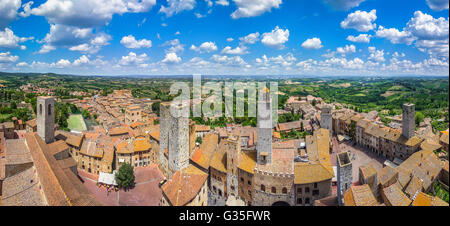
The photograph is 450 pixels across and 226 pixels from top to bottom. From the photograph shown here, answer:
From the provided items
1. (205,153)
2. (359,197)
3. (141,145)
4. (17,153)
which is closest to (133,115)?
(141,145)

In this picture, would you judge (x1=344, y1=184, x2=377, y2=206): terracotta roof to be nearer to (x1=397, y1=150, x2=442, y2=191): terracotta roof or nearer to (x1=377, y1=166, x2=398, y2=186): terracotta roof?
(x1=377, y1=166, x2=398, y2=186): terracotta roof

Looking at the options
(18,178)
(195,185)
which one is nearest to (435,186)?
(195,185)

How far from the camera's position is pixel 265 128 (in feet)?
62.4

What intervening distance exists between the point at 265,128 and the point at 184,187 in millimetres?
7750

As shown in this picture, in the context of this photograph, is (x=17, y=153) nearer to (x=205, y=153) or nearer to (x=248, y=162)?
(x=205, y=153)

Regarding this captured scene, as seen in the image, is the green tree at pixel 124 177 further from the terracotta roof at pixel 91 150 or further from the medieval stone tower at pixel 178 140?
the terracotta roof at pixel 91 150

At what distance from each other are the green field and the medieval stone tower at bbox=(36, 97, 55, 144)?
20.6 meters

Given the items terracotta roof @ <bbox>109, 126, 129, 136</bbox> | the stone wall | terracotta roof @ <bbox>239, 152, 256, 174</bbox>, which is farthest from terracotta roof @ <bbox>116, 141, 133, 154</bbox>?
the stone wall

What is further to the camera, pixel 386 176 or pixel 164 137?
pixel 164 137

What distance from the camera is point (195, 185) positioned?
724 inches

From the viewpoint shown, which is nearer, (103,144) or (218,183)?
(218,183)

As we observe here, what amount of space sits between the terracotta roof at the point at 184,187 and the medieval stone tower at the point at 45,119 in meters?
15.6
